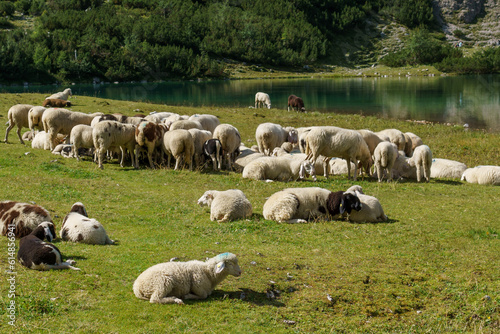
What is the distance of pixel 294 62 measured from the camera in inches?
5669

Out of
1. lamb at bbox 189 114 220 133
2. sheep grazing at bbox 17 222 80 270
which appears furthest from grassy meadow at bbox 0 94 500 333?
lamb at bbox 189 114 220 133

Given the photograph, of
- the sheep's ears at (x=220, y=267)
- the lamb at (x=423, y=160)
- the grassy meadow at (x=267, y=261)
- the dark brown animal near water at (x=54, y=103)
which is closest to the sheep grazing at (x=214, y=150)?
the grassy meadow at (x=267, y=261)

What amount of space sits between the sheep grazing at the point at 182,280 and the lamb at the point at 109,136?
1232cm

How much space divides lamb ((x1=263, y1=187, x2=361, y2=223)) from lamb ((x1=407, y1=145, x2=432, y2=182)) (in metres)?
7.04

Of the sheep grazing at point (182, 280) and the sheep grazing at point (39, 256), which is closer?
the sheep grazing at point (182, 280)

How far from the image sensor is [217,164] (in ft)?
67.1

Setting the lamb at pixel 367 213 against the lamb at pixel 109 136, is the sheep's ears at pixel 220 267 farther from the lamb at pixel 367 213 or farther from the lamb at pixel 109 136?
the lamb at pixel 109 136

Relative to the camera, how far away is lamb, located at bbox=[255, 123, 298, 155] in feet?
73.6

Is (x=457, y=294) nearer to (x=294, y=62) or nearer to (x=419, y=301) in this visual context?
(x=419, y=301)

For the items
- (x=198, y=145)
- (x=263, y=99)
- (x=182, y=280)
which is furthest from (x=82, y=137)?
(x=263, y=99)

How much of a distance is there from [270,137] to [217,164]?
3341 millimetres

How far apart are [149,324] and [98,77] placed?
108294 mm

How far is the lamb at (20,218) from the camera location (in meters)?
10.2

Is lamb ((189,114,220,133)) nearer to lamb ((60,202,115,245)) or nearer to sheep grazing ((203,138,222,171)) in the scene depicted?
sheep grazing ((203,138,222,171))
